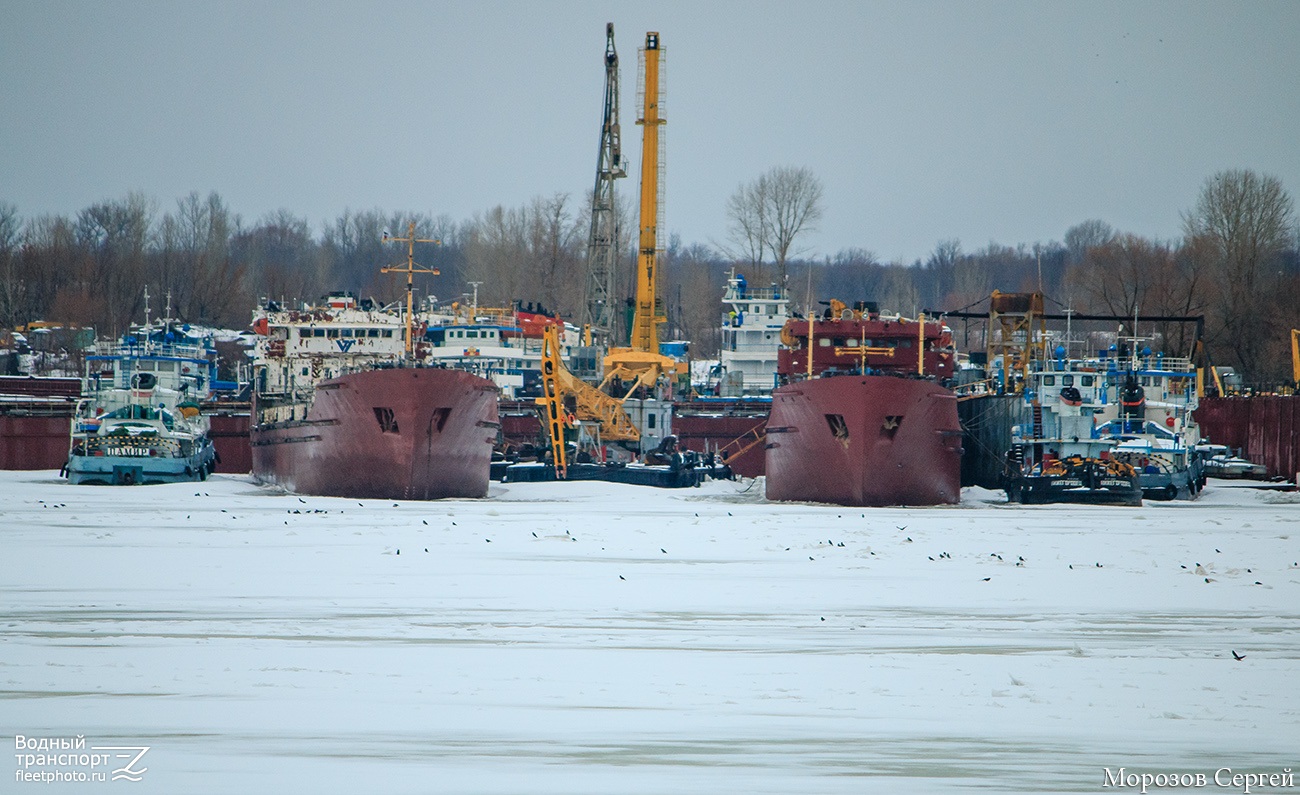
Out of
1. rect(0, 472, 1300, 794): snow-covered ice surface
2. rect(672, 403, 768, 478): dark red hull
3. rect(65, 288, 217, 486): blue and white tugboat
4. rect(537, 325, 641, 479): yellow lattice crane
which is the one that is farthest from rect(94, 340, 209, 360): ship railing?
rect(0, 472, 1300, 794): snow-covered ice surface

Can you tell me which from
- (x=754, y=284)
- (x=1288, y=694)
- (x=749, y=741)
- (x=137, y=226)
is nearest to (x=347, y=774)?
(x=749, y=741)

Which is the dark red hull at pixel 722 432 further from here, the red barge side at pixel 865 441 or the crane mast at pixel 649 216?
the red barge side at pixel 865 441

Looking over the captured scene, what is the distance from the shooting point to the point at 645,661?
1191 centimetres

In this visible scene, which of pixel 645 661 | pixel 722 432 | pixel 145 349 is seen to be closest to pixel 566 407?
pixel 722 432

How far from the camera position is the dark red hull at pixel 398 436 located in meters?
35.2

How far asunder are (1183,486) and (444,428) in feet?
72.9

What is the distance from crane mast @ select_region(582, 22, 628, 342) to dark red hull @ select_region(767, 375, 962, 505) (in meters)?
28.3

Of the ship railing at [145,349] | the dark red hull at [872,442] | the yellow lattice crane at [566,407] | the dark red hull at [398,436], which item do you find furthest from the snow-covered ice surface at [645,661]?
the ship railing at [145,349]

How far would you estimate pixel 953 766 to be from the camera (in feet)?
29.2

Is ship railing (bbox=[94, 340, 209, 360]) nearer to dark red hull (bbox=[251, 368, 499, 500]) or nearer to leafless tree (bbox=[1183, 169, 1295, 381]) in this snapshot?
dark red hull (bbox=[251, 368, 499, 500])

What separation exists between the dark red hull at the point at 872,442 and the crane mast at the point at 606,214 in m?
28.3

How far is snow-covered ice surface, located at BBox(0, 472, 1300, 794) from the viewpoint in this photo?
29.3 ft

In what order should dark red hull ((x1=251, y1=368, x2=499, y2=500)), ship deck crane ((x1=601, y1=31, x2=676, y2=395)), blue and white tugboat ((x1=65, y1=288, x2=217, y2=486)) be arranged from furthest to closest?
ship deck crane ((x1=601, y1=31, x2=676, y2=395))
blue and white tugboat ((x1=65, y1=288, x2=217, y2=486))
dark red hull ((x1=251, y1=368, x2=499, y2=500))

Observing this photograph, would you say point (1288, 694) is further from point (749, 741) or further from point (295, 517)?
point (295, 517)
